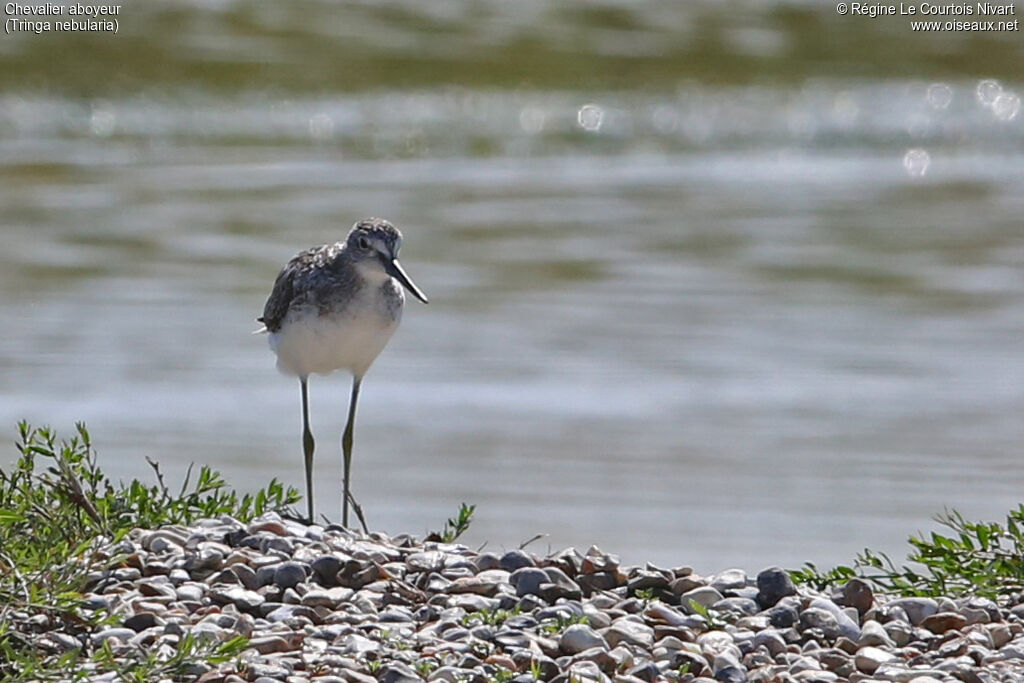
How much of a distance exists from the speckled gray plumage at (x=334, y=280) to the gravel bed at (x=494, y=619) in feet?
5.33

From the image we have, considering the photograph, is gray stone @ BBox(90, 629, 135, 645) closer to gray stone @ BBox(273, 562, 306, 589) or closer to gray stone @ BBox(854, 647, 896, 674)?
gray stone @ BBox(273, 562, 306, 589)

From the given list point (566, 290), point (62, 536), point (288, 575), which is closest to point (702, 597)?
point (288, 575)

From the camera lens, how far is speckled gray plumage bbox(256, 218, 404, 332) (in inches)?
299

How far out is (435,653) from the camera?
5.02 metres

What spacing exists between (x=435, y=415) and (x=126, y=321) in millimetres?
2706

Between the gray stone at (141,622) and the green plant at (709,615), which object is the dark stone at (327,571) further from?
the green plant at (709,615)

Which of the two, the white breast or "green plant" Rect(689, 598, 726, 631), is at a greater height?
the white breast

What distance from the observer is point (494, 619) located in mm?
5293

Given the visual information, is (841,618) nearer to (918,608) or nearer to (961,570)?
(918,608)

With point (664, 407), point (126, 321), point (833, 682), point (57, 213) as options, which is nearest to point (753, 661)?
point (833, 682)

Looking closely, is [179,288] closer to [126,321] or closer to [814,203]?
[126,321]

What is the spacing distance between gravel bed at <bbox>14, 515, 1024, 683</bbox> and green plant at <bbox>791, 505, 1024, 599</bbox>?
0.54 feet

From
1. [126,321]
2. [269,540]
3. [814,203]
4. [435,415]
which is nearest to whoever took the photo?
[269,540]

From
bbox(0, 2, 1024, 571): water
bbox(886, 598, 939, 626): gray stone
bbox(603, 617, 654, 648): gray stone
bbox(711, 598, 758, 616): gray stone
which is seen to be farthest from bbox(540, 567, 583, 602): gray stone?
bbox(0, 2, 1024, 571): water
